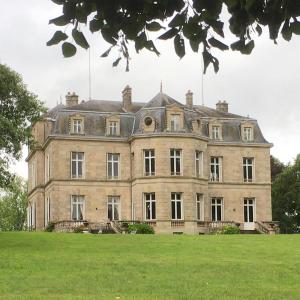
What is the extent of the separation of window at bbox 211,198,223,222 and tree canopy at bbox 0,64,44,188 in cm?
2006

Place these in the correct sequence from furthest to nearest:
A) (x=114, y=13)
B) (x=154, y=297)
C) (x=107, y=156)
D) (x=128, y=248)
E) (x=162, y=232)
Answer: (x=107, y=156), (x=162, y=232), (x=128, y=248), (x=154, y=297), (x=114, y=13)

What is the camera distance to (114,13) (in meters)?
6.62

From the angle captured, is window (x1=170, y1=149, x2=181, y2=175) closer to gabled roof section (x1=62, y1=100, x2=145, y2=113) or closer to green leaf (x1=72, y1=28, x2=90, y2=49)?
gabled roof section (x1=62, y1=100, x2=145, y2=113)

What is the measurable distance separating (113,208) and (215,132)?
972 cm

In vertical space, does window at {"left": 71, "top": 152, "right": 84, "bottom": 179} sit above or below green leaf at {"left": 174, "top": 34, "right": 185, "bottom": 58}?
above

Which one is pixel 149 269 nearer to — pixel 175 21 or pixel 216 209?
pixel 175 21

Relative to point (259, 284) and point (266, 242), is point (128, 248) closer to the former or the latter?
point (266, 242)

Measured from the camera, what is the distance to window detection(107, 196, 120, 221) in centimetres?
5209

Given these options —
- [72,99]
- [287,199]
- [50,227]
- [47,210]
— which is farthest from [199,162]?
[287,199]

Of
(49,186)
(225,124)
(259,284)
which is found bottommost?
(259,284)

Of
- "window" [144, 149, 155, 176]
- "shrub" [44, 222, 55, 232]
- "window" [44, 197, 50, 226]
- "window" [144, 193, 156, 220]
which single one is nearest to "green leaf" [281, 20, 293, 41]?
"window" [144, 193, 156, 220]

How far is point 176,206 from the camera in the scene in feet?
164

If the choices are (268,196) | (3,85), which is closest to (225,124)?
(268,196)

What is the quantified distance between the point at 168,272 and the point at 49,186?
33.3m
